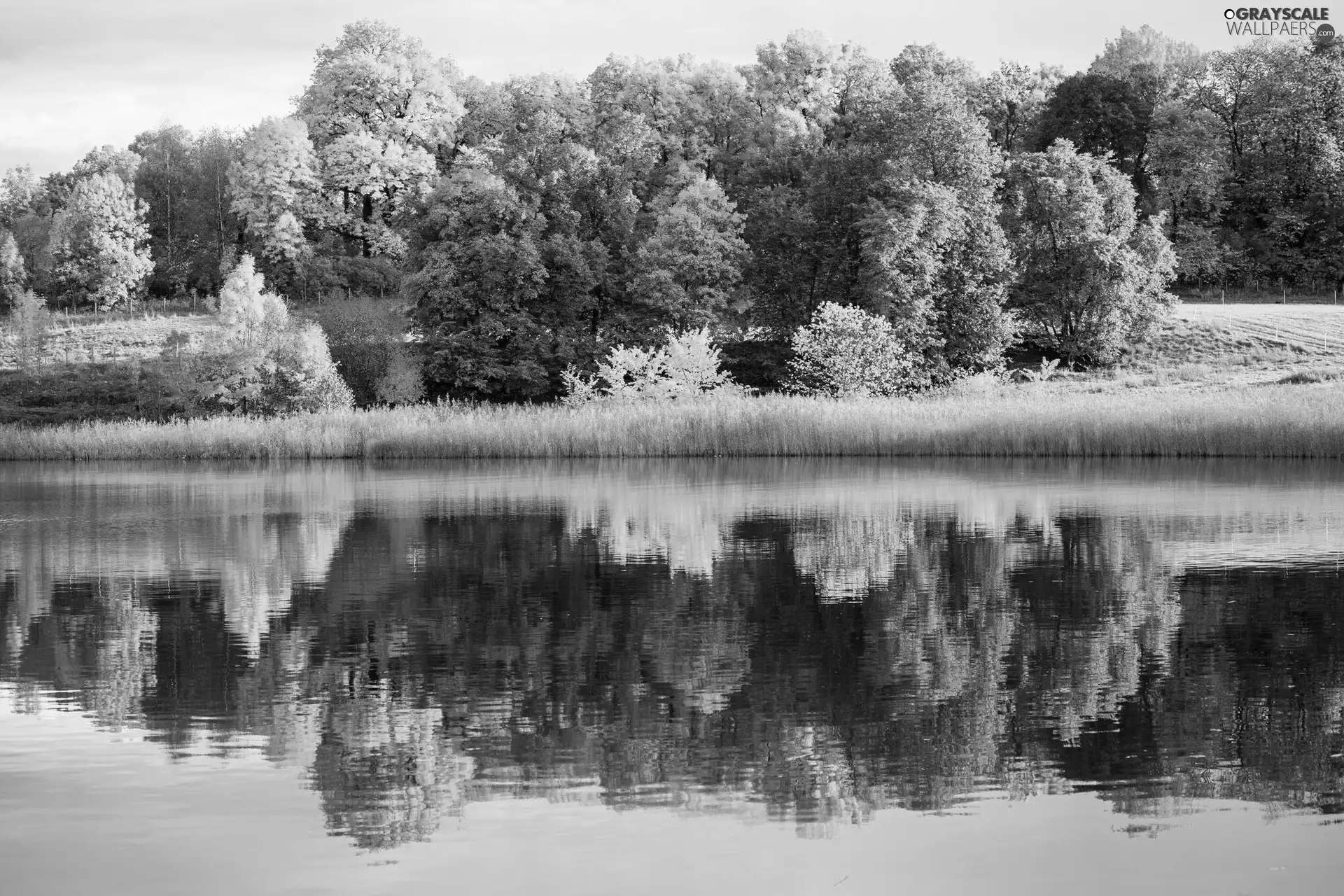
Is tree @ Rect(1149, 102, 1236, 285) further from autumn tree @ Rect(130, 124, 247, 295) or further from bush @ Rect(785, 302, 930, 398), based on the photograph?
autumn tree @ Rect(130, 124, 247, 295)

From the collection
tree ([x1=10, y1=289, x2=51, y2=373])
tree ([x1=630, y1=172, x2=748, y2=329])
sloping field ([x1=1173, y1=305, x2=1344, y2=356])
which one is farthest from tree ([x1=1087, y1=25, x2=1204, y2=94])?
tree ([x1=10, y1=289, x2=51, y2=373])

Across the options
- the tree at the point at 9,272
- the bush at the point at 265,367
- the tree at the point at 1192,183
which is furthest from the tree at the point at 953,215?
the tree at the point at 9,272

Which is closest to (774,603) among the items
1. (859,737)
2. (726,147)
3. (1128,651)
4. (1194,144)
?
(1128,651)

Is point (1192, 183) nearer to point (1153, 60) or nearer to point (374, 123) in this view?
point (1153, 60)

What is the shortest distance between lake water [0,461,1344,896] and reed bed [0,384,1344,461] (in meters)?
15.6

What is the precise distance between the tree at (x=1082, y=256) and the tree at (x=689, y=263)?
11.5 m

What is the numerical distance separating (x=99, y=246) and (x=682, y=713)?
71.1 m

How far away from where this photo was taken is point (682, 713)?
9.31m

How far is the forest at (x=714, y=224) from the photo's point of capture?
184ft

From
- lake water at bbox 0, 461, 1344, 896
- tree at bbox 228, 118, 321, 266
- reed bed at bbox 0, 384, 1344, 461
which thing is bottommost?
lake water at bbox 0, 461, 1344, 896

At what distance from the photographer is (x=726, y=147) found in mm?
69562

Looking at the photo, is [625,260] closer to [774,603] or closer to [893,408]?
[893,408]

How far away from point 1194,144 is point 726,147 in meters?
24.7

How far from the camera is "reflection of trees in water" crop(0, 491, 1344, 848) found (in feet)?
25.7
